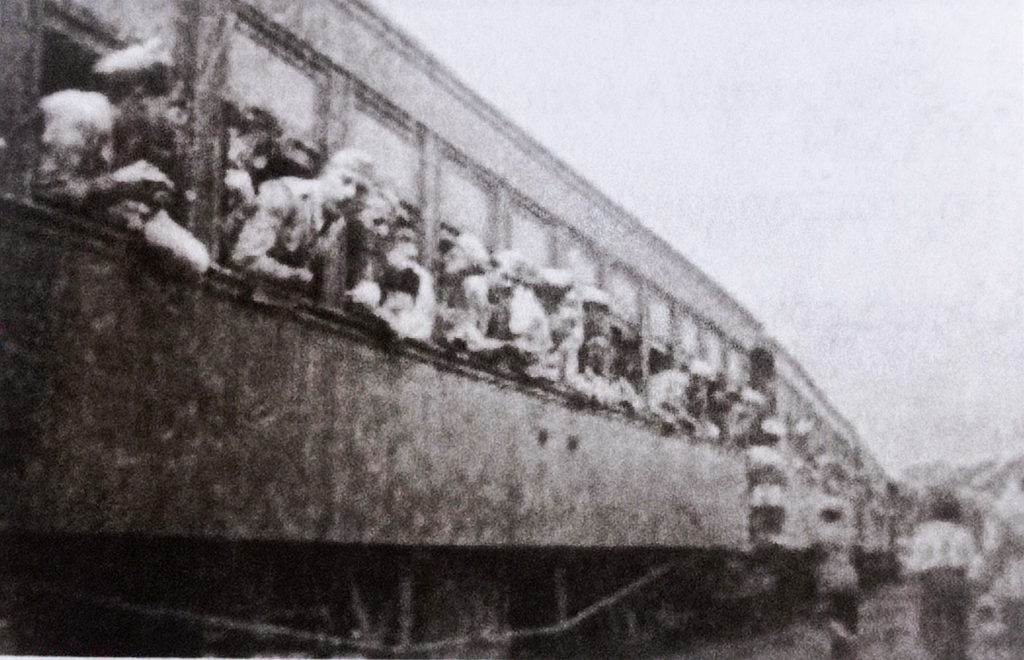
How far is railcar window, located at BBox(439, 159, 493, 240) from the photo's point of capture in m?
2.48

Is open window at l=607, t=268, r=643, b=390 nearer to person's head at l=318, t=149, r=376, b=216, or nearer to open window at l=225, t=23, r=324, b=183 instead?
person's head at l=318, t=149, r=376, b=216

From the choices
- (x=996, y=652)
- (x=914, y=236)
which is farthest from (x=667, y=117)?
(x=996, y=652)

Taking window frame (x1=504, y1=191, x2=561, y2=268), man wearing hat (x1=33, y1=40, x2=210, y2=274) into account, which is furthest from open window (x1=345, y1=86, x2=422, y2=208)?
man wearing hat (x1=33, y1=40, x2=210, y2=274)

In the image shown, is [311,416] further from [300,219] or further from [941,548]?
[941,548]

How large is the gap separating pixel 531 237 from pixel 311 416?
44.2 inches

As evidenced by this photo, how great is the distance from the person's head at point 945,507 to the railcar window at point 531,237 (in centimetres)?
142

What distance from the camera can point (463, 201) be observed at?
254cm

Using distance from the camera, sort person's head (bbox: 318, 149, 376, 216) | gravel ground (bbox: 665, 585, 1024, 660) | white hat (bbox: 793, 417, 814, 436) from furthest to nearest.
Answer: white hat (bbox: 793, 417, 814, 436) → gravel ground (bbox: 665, 585, 1024, 660) → person's head (bbox: 318, 149, 376, 216)

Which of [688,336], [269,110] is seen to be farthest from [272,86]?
[688,336]

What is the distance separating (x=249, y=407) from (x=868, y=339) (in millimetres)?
1800

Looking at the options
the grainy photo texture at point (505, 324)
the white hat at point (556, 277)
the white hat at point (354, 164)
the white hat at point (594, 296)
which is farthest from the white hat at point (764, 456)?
the white hat at point (354, 164)

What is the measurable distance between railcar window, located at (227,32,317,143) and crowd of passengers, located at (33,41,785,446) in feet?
0.11

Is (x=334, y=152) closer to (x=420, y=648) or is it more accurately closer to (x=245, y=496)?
(x=245, y=496)

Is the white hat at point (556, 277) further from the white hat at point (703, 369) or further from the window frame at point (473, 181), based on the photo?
the white hat at point (703, 369)
